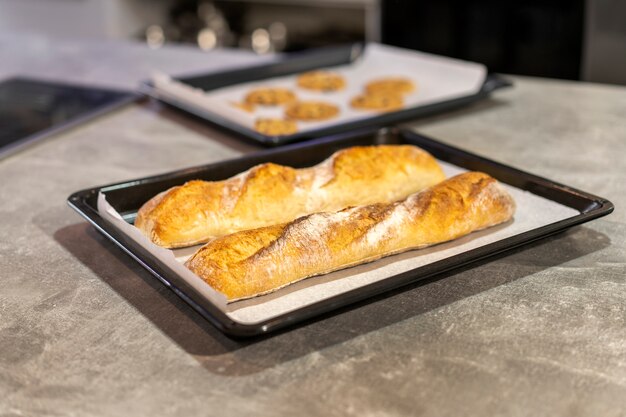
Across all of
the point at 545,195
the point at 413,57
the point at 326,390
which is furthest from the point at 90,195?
the point at 413,57

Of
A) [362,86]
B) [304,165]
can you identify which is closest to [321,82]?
[362,86]

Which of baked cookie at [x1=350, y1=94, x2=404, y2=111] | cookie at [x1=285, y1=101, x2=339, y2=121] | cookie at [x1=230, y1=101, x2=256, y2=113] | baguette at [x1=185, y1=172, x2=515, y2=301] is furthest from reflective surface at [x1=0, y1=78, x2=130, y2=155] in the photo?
baguette at [x1=185, y1=172, x2=515, y2=301]

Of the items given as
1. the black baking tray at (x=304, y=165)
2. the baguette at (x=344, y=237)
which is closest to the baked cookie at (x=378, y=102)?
the black baking tray at (x=304, y=165)

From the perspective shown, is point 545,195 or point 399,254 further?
point 545,195

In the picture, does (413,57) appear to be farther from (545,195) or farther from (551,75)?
(551,75)

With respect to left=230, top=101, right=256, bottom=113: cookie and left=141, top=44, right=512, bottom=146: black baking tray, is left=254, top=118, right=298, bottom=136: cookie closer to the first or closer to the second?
left=141, top=44, right=512, bottom=146: black baking tray

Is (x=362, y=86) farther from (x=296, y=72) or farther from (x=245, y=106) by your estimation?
(x=245, y=106)

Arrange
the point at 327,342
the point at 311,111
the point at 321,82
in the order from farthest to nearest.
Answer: the point at 321,82
the point at 311,111
the point at 327,342
